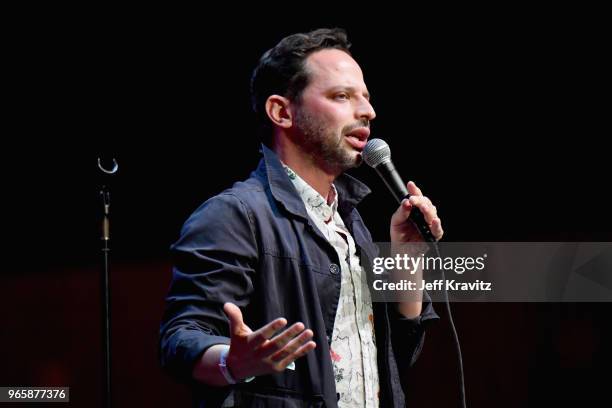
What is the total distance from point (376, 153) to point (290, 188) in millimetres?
214

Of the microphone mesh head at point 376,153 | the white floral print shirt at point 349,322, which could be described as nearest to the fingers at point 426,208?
the microphone mesh head at point 376,153

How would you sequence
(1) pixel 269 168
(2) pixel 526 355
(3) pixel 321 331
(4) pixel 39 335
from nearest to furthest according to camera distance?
(3) pixel 321 331
(1) pixel 269 168
(2) pixel 526 355
(4) pixel 39 335

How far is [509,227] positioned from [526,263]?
16cm

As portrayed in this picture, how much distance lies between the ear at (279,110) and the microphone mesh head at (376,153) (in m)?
0.25

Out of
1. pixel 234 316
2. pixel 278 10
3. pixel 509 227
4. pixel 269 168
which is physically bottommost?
pixel 234 316

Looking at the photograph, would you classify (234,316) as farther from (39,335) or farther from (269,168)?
(39,335)

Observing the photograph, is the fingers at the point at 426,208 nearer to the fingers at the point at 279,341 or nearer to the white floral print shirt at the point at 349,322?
the white floral print shirt at the point at 349,322

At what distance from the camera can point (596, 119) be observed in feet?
8.44

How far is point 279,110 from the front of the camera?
5.90 ft

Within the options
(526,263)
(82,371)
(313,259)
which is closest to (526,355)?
(526,263)

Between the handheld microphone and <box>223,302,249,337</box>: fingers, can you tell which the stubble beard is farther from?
<box>223,302,249,337</box>: fingers

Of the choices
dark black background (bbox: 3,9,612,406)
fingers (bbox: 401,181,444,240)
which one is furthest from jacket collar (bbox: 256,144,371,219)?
dark black background (bbox: 3,9,612,406)

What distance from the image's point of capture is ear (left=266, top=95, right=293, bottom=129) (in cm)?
178

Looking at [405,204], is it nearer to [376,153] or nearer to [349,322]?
[376,153]
